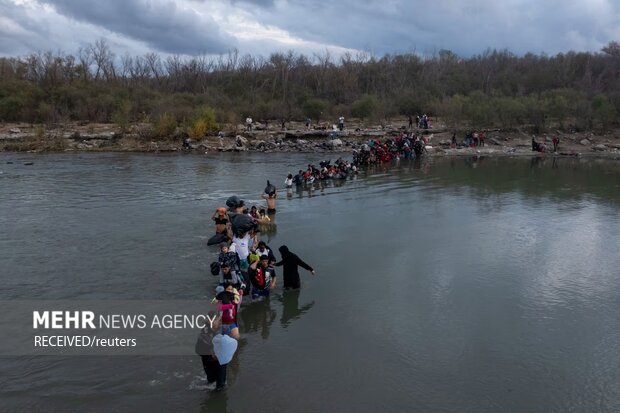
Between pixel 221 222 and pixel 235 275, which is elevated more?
pixel 221 222

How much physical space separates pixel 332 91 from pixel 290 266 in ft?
258

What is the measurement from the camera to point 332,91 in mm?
87375

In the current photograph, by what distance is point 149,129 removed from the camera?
5188 centimetres

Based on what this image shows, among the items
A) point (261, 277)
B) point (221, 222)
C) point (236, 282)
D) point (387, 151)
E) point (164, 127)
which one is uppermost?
point (164, 127)

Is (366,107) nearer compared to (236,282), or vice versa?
(236,282)

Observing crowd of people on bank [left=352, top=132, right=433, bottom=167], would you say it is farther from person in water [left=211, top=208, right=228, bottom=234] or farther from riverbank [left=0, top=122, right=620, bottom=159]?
person in water [left=211, top=208, right=228, bottom=234]

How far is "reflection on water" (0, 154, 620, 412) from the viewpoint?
7.73 m

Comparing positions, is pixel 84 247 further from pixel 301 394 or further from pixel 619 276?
pixel 619 276

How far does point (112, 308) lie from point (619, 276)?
11648 mm

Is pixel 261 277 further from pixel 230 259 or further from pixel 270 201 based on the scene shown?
pixel 270 201

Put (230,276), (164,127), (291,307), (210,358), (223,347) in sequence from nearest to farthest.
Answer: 1. (223,347)
2. (210,358)
3. (230,276)
4. (291,307)
5. (164,127)

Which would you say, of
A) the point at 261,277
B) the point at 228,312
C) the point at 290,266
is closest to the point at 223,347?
the point at 228,312

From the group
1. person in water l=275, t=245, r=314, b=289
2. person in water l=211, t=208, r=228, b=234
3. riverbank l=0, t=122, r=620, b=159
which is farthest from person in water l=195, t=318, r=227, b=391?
riverbank l=0, t=122, r=620, b=159

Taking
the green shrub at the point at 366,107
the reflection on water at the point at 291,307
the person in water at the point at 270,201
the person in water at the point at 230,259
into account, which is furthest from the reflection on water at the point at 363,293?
the green shrub at the point at 366,107
